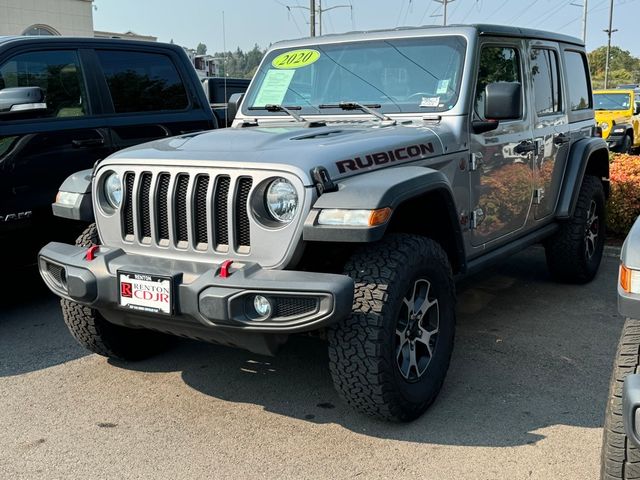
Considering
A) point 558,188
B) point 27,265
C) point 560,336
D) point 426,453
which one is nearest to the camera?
point 426,453

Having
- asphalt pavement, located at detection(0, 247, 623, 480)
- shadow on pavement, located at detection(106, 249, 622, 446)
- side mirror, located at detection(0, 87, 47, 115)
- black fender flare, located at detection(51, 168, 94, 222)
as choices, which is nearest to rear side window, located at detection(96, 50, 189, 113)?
side mirror, located at detection(0, 87, 47, 115)

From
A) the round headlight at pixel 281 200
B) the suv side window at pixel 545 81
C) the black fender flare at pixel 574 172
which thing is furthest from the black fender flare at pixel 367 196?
the black fender flare at pixel 574 172

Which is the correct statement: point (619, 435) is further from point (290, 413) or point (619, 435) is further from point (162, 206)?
point (162, 206)

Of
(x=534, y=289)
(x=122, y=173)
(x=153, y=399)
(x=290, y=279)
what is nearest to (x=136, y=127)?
(x=122, y=173)

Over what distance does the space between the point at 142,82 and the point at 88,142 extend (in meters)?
0.85

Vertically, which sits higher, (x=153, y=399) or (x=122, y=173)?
(x=122, y=173)

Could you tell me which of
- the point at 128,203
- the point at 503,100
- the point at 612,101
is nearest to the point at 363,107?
the point at 503,100

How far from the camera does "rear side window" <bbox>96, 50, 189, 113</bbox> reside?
5465 mm

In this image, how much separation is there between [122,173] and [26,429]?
133cm

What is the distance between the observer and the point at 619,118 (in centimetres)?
1542

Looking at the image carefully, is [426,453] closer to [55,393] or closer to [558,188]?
[55,393]

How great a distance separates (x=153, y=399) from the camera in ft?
12.3

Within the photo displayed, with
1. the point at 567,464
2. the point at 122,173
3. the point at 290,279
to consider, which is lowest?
the point at 567,464

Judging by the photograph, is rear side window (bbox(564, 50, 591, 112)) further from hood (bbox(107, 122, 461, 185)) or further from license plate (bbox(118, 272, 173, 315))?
license plate (bbox(118, 272, 173, 315))
